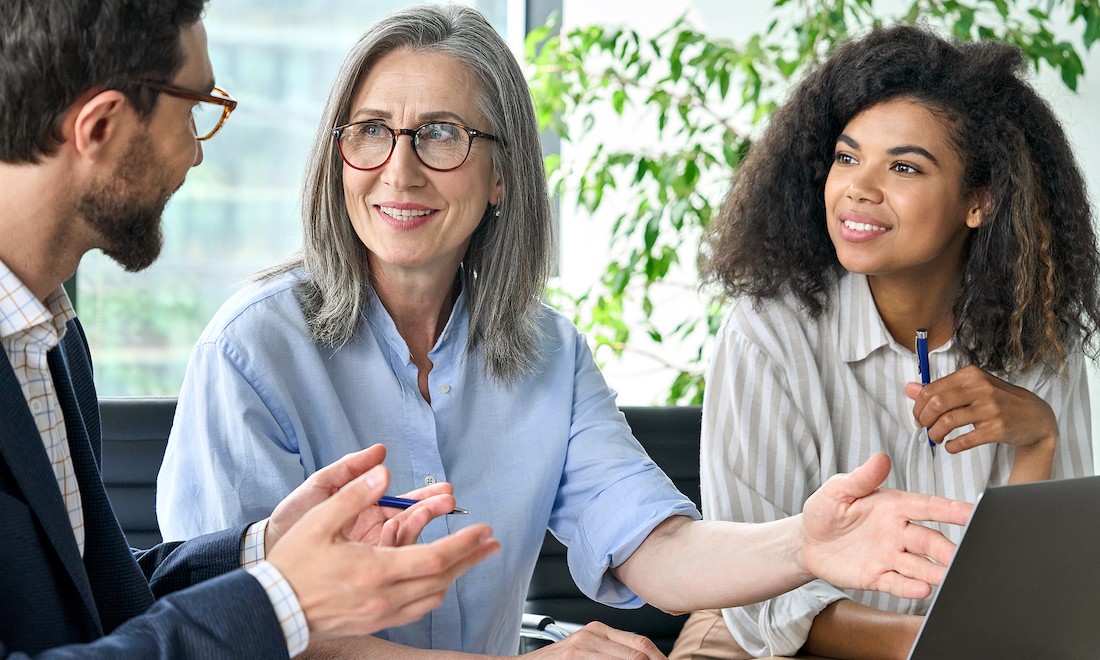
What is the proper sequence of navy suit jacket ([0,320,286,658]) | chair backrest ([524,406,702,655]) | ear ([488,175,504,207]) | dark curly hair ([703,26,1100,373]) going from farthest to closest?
chair backrest ([524,406,702,655]), dark curly hair ([703,26,1100,373]), ear ([488,175,504,207]), navy suit jacket ([0,320,286,658])

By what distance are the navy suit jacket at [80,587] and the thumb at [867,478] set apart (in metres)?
0.63

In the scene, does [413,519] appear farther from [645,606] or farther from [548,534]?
[645,606]

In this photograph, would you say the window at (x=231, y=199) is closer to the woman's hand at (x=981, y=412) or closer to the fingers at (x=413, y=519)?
the woman's hand at (x=981, y=412)

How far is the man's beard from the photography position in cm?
102

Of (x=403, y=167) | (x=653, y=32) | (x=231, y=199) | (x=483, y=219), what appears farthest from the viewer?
(x=653, y=32)

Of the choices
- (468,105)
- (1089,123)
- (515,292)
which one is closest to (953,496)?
(515,292)

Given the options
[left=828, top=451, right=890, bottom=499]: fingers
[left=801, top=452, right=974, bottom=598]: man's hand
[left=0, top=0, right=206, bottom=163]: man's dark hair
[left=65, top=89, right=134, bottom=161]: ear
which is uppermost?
[left=0, top=0, right=206, bottom=163]: man's dark hair

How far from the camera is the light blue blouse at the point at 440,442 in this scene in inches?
56.5

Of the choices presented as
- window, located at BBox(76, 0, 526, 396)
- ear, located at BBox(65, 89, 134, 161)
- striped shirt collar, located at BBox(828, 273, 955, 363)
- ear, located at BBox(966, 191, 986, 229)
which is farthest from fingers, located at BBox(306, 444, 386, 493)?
window, located at BBox(76, 0, 526, 396)

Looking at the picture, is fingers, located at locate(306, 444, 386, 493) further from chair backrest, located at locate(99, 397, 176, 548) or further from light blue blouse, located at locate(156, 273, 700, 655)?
chair backrest, located at locate(99, 397, 176, 548)

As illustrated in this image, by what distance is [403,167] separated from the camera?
157 centimetres

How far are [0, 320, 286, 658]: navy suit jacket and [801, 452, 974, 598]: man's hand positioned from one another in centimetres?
63

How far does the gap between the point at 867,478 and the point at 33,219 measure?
840 millimetres

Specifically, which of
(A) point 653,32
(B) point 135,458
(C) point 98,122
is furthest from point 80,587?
(A) point 653,32
